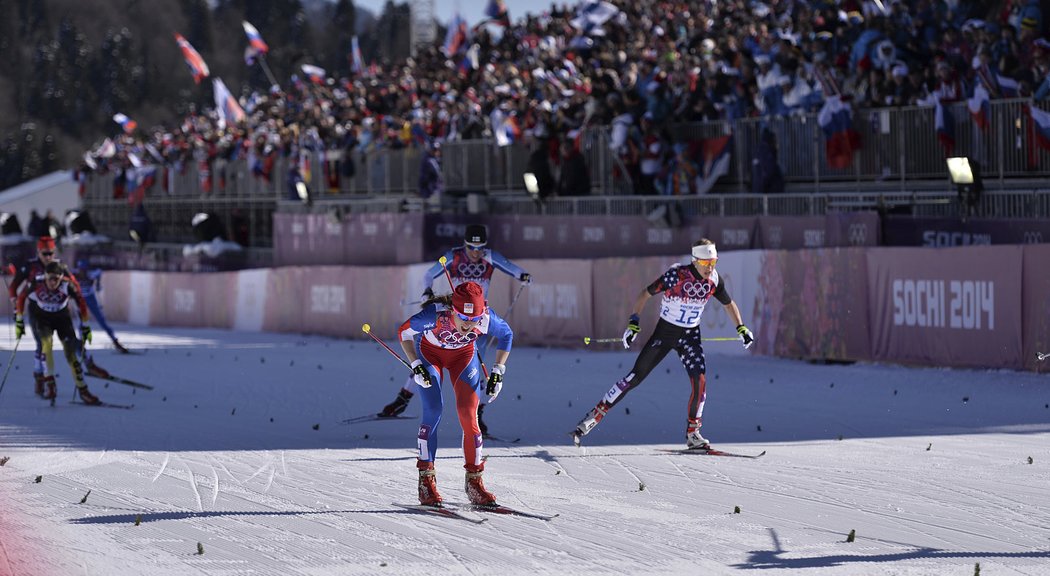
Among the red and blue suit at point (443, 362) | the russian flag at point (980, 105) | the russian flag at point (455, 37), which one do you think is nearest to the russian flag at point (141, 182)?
the russian flag at point (455, 37)

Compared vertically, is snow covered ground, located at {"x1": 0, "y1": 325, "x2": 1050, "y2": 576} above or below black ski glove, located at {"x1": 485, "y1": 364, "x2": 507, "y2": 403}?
below

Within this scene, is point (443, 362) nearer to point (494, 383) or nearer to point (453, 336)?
point (453, 336)

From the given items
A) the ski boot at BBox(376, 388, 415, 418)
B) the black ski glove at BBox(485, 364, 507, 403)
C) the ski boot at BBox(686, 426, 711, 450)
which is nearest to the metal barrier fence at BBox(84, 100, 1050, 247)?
the ski boot at BBox(686, 426, 711, 450)

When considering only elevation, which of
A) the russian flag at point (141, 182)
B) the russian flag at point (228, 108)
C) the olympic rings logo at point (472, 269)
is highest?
the russian flag at point (228, 108)

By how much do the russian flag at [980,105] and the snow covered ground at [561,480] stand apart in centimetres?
356

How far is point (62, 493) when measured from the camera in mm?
11070

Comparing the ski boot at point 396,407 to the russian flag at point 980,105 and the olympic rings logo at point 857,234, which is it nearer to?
the olympic rings logo at point 857,234

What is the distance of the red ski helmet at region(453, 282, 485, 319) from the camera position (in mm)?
9945

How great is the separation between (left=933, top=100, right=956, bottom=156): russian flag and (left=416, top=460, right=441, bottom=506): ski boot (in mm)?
12033

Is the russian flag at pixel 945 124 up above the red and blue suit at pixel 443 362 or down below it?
above

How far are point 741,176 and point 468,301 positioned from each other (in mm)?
14353

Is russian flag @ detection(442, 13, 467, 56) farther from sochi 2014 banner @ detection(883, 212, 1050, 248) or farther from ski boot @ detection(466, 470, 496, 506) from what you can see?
ski boot @ detection(466, 470, 496, 506)

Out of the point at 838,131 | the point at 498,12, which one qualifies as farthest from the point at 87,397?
the point at 498,12

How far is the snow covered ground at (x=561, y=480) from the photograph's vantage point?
8.61m
